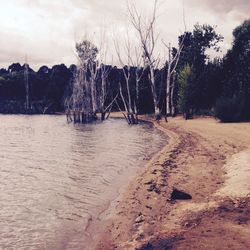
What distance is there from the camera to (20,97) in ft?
229

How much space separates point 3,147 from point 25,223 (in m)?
12.5

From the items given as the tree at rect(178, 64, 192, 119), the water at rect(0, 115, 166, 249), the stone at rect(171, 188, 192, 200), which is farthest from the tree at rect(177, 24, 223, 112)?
the stone at rect(171, 188, 192, 200)

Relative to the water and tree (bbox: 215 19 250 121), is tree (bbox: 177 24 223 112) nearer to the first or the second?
tree (bbox: 215 19 250 121)

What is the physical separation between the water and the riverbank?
75cm

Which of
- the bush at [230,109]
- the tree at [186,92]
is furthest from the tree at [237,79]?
the tree at [186,92]

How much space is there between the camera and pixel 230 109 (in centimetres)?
2745

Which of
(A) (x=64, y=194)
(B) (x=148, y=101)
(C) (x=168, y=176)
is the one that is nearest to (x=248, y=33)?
(B) (x=148, y=101)

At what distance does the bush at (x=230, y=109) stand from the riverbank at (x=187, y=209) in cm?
1566

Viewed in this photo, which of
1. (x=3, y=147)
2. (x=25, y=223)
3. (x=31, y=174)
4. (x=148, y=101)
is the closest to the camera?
(x=25, y=223)

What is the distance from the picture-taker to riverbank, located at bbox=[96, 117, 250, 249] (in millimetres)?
5500

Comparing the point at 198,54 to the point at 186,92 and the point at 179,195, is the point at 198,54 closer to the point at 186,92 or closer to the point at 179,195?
the point at 186,92

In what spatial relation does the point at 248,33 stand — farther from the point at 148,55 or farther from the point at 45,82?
the point at 45,82

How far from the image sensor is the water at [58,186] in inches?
263

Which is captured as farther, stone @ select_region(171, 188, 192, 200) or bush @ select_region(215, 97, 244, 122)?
bush @ select_region(215, 97, 244, 122)
